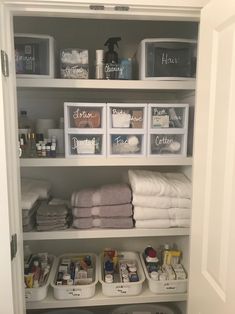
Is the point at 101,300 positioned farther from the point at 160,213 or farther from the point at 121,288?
the point at 160,213

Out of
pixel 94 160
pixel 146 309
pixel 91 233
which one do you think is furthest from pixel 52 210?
pixel 146 309

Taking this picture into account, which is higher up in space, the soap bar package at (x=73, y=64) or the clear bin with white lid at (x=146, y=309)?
the soap bar package at (x=73, y=64)

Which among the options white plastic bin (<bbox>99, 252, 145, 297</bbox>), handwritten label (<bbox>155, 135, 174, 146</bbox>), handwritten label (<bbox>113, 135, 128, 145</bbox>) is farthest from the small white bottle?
white plastic bin (<bbox>99, 252, 145, 297</bbox>)

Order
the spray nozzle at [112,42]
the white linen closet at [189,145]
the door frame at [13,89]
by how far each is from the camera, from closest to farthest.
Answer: the white linen closet at [189,145] → the door frame at [13,89] → the spray nozzle at [112,42]

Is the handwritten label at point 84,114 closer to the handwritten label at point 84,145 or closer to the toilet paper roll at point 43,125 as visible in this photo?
the handwritten label at point 84,145

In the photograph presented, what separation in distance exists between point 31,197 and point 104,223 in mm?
372

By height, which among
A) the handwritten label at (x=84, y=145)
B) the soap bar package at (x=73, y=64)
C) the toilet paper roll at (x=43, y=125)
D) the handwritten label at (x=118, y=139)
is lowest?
the handwritten label at (x=84, y=145)

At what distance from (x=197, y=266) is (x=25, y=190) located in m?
0.88

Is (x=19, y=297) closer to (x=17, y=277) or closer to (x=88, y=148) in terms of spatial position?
(x=17, y=277)

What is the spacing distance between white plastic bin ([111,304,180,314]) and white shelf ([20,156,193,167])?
882 mm

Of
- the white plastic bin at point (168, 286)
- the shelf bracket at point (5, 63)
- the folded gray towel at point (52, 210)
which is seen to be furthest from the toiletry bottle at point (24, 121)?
the white plastic bin at point (168, 286)

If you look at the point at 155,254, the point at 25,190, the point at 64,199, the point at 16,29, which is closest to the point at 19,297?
the point at 25,190

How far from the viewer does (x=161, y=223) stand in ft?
4.56

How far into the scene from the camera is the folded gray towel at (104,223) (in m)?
1.38
